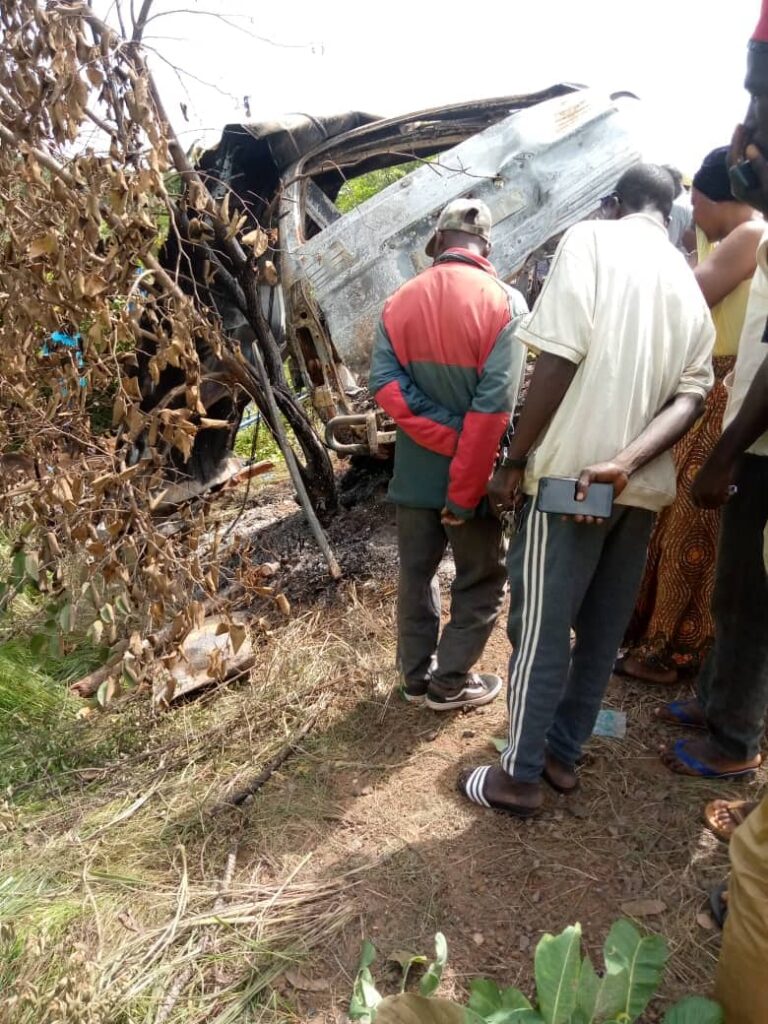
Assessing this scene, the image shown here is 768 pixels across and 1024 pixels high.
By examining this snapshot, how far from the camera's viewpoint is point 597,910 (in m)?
2.17

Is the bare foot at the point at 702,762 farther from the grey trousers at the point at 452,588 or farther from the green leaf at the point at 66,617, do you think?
the green leaf at the point at 66,617

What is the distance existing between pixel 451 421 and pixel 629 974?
1.75 m

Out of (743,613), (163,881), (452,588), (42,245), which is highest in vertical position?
(42,245)

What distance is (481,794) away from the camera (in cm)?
251

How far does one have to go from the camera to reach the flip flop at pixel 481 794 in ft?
8.05

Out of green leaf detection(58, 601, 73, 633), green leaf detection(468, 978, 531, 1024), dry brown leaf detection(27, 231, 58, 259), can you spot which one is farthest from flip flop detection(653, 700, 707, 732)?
dry brown leaf detection(27, 231, 58, 259)

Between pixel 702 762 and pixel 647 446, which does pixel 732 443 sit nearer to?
pixel 647 446

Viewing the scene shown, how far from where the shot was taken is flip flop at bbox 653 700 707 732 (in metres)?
Answer: 2.88

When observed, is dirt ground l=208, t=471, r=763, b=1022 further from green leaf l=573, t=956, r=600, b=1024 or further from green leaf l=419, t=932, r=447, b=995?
green leaf l=573, t=956, r=600, b=1024

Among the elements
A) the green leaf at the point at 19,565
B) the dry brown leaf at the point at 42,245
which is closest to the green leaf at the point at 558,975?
the green leaf at the point at 19,565

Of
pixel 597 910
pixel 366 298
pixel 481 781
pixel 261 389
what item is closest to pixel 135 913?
pixel 481 781

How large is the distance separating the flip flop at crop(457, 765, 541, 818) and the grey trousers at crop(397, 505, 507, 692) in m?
0.50

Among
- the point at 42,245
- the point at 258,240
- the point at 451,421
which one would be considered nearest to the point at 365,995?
the point at 451,421

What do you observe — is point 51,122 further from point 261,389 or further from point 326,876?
point 326,876
